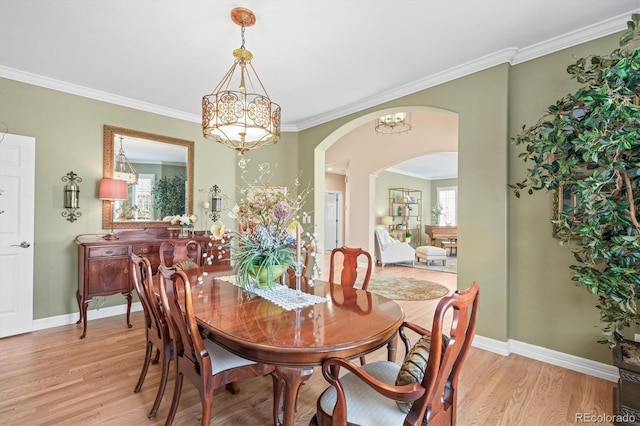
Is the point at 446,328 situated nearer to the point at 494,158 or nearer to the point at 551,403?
the point at 551,403

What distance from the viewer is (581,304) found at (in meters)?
2.50

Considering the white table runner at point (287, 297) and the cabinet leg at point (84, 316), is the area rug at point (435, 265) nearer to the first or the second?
the white table runner at point (287, 297)

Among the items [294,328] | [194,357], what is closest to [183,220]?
[194,357]

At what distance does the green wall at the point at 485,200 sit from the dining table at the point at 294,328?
1652 millimetres

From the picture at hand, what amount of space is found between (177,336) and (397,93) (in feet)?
11.1

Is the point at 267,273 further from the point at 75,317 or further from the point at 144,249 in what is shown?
the point at 75,317

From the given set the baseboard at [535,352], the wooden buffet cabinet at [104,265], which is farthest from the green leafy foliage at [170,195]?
the baseboard at [535,352]

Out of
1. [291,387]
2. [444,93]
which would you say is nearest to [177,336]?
[291,387]

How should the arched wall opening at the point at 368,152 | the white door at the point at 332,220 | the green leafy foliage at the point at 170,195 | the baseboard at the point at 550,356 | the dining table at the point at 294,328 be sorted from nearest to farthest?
the dining table at the point at 294,328
the baseboard at the point at 550,356
the green leafy foliage at the point at 170,195
the arched wall opening at the point at 368,152
the white door at the point at 332,220

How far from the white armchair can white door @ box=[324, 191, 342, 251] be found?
3106mm

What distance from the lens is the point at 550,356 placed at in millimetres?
2629

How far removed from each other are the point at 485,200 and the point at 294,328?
7.84ft

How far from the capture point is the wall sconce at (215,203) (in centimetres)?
459

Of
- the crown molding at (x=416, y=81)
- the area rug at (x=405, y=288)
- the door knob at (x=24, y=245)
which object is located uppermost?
the crown molding at (x=416, y=81)
